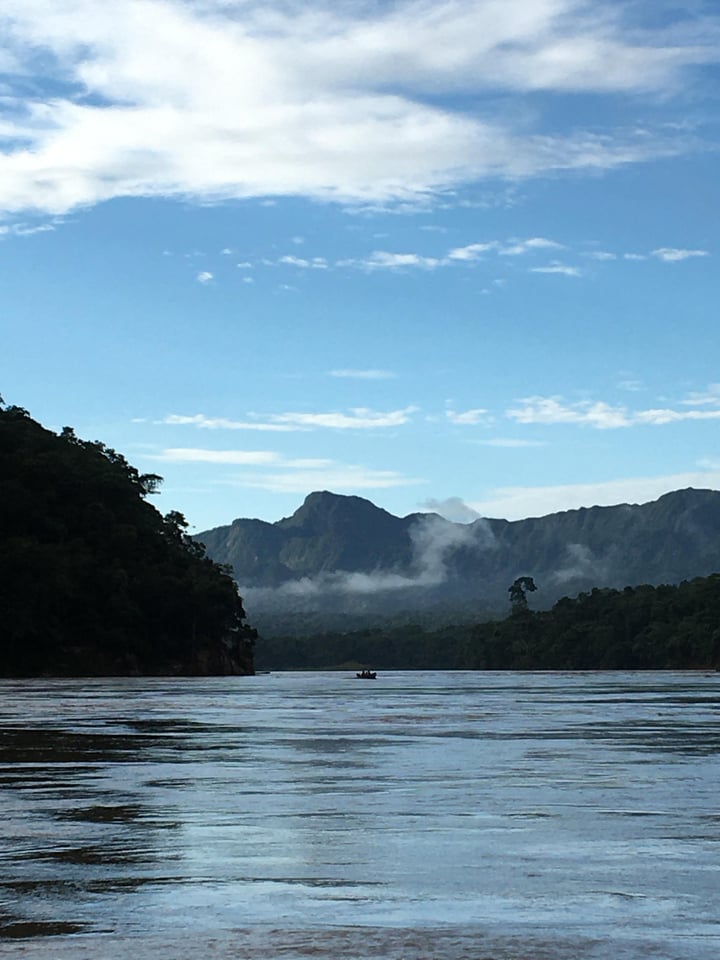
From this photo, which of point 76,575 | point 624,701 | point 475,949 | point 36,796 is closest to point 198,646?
point 76,575

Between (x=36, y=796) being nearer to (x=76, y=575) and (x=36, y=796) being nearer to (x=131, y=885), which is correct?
(x=131, y=885)

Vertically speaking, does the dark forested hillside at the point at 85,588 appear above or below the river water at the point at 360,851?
above

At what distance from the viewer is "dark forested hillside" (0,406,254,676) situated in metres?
163

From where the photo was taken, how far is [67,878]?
45.4 ft

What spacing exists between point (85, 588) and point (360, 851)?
16268cm

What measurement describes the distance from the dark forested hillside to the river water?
13089 cm

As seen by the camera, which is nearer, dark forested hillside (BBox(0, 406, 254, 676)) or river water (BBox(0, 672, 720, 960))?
river water (BBox(0, 672, 720, 960))

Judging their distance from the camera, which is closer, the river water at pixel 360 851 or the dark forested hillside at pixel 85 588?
the river water at pixel 360 851

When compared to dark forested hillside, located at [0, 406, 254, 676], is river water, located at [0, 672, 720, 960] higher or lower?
lower

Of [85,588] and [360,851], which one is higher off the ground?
[85,588]

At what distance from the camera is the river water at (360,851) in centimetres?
1103

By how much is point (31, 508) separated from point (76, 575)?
1124cm

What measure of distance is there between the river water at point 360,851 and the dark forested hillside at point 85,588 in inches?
5153

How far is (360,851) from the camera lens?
52.2 feet
